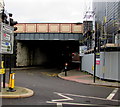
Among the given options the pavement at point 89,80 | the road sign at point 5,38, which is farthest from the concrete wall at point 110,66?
the road sign at point 5,38

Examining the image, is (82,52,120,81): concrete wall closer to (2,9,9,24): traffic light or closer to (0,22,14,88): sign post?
(0,22,14,88): sign post

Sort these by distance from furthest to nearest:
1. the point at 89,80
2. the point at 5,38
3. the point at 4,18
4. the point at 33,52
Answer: the point at 33,52 < the point at 89,80 < the point at 4,18 < the point at 5,38

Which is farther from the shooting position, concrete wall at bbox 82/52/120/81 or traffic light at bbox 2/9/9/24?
concrete wall at bbox 82/52/120/81

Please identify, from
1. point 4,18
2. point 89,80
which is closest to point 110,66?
point 89,80

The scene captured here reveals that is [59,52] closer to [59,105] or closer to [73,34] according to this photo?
[73,34]

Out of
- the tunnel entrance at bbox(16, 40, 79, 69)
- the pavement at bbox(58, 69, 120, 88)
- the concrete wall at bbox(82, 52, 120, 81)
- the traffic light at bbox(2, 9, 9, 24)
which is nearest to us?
the traffic light at bbox(2, 9, 9, 24)

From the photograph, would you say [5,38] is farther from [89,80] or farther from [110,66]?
[89,80]

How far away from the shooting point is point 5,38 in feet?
31.8

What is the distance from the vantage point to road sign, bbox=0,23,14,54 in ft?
30.7

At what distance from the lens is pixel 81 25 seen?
3288 cm

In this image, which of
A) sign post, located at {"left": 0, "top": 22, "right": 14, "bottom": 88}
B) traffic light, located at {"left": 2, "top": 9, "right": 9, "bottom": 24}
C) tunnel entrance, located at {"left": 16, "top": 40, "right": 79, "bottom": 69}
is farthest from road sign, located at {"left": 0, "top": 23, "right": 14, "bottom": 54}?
tunnel entrance, located at {"left": 16, "top": 40, "right": 79, "bottom": 69}

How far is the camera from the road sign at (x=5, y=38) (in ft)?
30.7

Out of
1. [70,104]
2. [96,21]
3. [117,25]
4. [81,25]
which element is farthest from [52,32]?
[70,104]

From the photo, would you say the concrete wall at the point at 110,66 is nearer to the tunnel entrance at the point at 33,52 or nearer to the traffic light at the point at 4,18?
the traffic light at the point at 4,18
